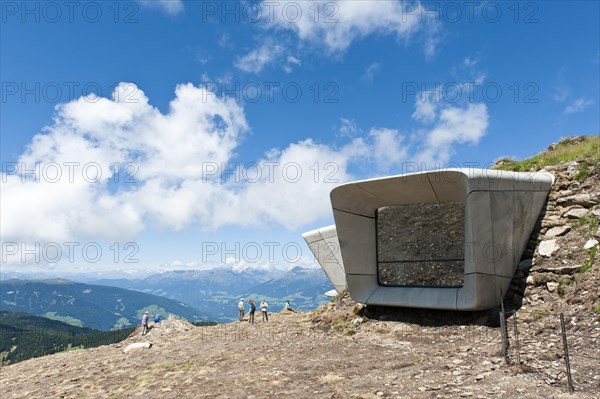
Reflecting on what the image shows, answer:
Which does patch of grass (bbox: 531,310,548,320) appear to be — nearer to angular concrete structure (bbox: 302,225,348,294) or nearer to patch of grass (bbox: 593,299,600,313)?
patch of grass (bbox: 593,299,600,313)

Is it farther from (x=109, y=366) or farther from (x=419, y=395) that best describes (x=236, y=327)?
(x=419, y=395)

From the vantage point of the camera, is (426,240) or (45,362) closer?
(426,240)

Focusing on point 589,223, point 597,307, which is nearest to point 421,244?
point 589,223

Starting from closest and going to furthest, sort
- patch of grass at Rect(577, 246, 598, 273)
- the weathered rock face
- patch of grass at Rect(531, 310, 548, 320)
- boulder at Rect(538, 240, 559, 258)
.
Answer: patch of grass at Rect(531, 310, 548, 320)
the weathered rock face
patch of grass at Rect(577, 246, 598, 273)
boulder at Rect(538, 240, 559, 258)

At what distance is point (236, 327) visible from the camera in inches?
982

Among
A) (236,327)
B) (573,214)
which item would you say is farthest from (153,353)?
(573,214)

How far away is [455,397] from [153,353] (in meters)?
15.1

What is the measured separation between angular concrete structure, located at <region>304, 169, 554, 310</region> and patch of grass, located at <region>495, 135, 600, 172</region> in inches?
122

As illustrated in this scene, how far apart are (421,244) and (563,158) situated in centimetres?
1017

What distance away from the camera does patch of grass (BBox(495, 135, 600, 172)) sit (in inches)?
781

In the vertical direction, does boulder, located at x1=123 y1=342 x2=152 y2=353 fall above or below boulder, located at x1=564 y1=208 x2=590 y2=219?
below

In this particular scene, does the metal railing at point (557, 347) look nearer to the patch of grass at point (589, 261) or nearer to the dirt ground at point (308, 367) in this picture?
the dirt ground at point (308, 367)

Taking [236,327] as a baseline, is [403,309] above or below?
above

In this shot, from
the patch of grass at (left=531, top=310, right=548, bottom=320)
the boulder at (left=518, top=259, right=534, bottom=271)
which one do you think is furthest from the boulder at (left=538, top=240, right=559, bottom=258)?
the patch of grass at (left=531, top=310, right=548, bottom=320)
